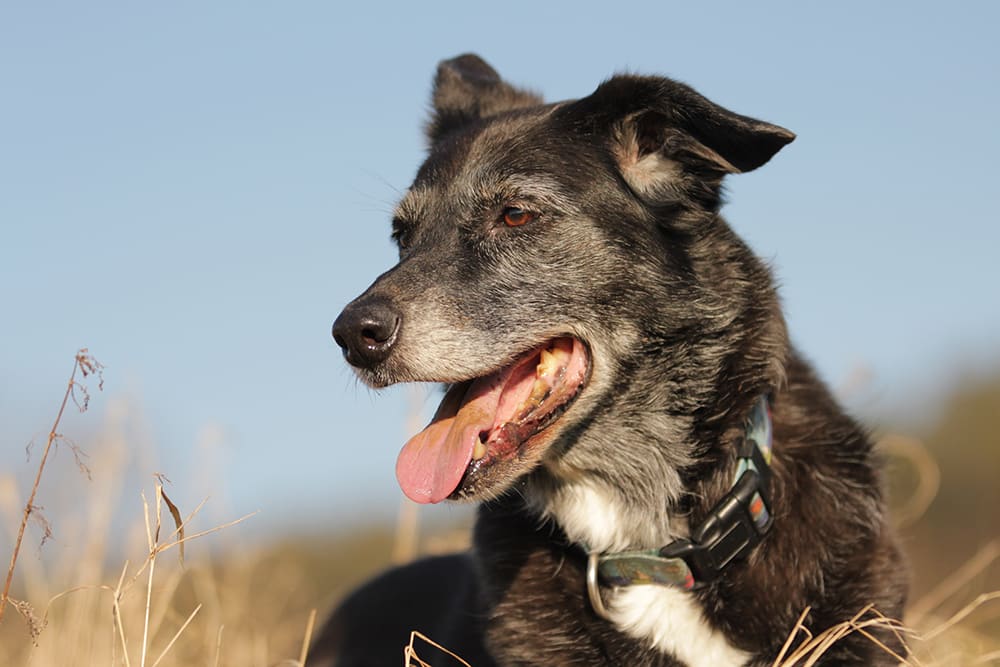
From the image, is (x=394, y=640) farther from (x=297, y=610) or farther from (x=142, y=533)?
(x=297, y=610)

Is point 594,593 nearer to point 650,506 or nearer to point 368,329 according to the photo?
point 650,506

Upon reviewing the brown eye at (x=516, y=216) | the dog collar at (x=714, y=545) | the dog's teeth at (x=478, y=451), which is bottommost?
the dog collar at (x=714, y=545)

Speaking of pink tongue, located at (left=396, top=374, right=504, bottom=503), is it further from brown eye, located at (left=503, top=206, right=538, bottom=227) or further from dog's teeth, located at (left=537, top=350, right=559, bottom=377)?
brown eye, located at (left=503, top=206, right=538, bottom=227)

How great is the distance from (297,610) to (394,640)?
2.58m

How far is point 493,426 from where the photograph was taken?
3783mm

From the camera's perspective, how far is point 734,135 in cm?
369

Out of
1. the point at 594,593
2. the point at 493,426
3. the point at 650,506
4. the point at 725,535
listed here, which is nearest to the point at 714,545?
the point at 725,535

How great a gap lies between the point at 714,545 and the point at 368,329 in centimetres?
130

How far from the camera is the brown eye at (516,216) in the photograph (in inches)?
160

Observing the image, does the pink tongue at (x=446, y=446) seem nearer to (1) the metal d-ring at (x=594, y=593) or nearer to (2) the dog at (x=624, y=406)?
(2) the dog at (x=624, y=406)

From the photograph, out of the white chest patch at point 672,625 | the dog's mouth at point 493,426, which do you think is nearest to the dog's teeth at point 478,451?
the dog's mouth at point 493,426

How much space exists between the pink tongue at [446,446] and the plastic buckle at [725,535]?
2.51 ft

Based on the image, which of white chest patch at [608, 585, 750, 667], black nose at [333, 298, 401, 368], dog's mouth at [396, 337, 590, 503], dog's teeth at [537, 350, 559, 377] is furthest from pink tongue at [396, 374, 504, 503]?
white chest patch at [608, 585, 750, 667]

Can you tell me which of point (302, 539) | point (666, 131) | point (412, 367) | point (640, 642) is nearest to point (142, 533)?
point (412, 367)
